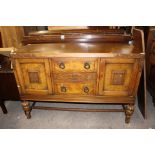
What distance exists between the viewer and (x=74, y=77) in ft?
5.81

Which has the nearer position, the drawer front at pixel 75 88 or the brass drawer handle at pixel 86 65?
the brass drawer handle at pixel 86 65

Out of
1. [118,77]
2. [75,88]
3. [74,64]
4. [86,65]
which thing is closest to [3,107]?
[75,88]

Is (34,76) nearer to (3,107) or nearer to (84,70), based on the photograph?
(84,70)

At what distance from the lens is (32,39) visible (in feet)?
6.91

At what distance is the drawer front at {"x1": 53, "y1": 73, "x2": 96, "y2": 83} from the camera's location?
1.75 metres

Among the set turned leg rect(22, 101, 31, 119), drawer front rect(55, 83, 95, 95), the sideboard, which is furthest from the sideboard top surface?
turned leg rect(22, 101, 31, 119)

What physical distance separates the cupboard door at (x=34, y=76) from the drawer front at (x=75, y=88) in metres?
0.12

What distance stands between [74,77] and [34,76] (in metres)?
0.49

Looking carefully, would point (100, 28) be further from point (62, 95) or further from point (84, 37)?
point (62, 95)

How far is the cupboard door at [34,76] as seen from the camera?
1.71 meters

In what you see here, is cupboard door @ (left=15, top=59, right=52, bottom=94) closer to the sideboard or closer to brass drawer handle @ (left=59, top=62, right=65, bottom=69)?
the sideboard

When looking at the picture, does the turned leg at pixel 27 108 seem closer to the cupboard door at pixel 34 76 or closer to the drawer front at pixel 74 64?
the cupboard door at pixel 34 76

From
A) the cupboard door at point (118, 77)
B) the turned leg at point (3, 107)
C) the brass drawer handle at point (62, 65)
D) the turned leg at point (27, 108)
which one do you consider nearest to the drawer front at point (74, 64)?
the brass drawer handle at point (62, 65)
